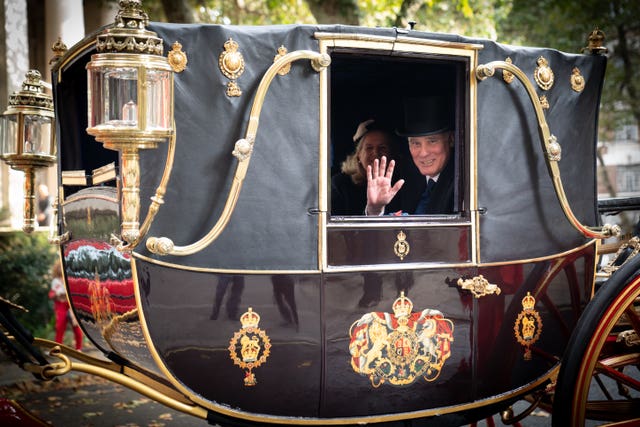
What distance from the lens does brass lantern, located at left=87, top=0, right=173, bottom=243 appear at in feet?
7.41

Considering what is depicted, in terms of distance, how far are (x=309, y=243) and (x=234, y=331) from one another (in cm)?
44

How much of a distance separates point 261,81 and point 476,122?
3.16 feet

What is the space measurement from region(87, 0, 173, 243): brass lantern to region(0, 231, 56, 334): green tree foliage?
5.55 metres

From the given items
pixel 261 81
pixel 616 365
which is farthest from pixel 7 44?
pixel 616 365

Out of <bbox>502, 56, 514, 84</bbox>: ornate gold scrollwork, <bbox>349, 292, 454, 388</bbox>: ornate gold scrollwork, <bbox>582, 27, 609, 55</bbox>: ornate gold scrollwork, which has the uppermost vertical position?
<bbox>582, 27, 609, 55</bbox>: ornate gold scrollwork

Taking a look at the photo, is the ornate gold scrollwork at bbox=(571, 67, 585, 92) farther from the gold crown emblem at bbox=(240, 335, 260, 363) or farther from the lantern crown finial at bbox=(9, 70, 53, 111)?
the lantern crown finial at bbox=(9, 70, 53, 111)

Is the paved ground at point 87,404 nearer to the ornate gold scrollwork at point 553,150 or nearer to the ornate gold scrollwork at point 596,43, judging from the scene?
the ornate gold scrollwork at point 553,150

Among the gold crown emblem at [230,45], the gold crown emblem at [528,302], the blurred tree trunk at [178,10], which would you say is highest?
the blurred tree trunk at [178,10]

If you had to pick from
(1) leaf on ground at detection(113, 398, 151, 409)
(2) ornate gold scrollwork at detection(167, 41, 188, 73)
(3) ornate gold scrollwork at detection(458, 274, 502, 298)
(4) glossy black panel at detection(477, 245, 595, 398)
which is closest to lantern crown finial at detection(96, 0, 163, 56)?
(2) ornate gold scrollwork at detection(167, 41, 188, 73)

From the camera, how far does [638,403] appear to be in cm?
309

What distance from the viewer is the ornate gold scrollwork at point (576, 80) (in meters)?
3.26

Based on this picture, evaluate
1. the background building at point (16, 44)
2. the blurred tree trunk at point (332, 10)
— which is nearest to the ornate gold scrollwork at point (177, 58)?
the background building at point (16, 44)

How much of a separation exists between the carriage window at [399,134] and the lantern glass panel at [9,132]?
65.1 inches

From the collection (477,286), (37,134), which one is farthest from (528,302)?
(37,134)
